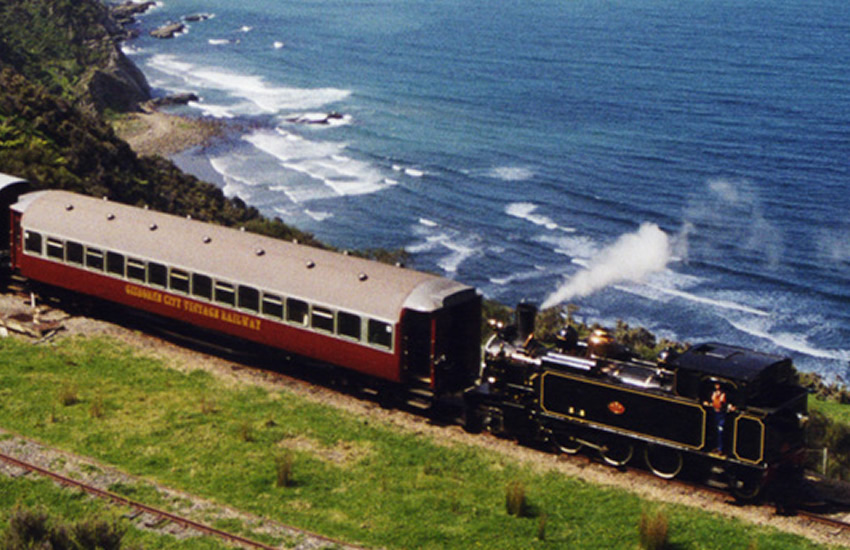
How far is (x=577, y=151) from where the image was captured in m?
90.1

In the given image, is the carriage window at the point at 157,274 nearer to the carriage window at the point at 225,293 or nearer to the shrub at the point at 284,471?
the carriage window at the point at 225,293

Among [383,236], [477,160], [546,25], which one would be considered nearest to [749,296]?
[383,236]

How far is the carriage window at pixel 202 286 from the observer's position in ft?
95.3

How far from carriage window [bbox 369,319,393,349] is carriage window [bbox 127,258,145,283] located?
28.7 ft

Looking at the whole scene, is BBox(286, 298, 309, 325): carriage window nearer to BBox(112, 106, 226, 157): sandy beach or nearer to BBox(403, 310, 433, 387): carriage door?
BBox(403, 310, 433, 387): carriage door

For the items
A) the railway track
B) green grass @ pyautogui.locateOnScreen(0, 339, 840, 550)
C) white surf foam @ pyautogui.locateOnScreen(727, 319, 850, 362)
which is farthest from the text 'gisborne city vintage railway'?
white surf foam @ pyautogui.locateOnScreen(727, 319, 850, 362)

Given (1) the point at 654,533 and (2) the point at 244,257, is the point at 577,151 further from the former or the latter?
(1) the point at 654,533

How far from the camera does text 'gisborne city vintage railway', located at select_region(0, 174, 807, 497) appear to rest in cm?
2120

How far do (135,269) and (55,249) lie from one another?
384cm

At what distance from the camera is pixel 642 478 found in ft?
74.8

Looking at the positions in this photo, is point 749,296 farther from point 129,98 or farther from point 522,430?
point 129,98

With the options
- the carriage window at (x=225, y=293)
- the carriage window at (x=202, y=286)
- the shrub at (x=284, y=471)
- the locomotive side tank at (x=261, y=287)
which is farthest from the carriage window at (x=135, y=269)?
the shrub at (x=284, y=471)

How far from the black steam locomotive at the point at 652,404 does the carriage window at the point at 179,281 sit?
9.62 m

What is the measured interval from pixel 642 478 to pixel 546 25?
138453 mm
